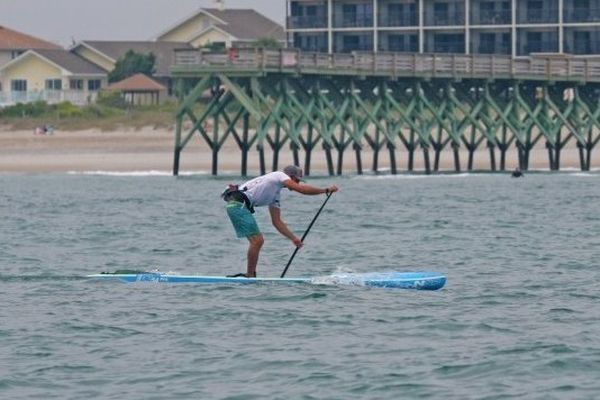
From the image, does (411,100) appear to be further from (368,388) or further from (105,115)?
(368,388)

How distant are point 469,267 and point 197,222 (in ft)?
45.6

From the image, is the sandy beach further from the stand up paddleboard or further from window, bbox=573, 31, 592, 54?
the stand up paddleboard

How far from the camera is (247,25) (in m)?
121

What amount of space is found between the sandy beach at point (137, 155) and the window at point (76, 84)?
28.0 m

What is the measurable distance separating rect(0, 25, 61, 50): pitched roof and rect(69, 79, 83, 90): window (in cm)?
701

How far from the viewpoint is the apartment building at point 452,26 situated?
96.2m

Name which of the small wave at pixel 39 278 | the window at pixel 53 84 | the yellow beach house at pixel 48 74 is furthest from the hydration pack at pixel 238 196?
the window at pixel 53 84

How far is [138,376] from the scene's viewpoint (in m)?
18.6

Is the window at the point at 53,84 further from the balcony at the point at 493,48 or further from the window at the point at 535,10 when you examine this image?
the window at the point at 535,10

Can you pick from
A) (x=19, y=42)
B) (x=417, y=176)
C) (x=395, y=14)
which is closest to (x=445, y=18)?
(x=395, y=14)

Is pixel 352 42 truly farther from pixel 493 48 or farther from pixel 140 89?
Result: pixel 140 89

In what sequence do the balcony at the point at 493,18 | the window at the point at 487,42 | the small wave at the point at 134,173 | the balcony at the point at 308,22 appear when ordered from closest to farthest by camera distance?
the small wave at the point at 134,173
the balcony at the point at 493,18
the window at the point at 487,42
the balcony at the point at 308,22

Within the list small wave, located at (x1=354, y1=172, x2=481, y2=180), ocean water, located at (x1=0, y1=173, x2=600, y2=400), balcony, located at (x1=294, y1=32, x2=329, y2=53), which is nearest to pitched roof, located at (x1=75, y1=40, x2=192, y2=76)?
balcony, located at (x1=294, y1=32, x2=329, y2=53)

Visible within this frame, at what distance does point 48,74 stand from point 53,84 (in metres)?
0.78
